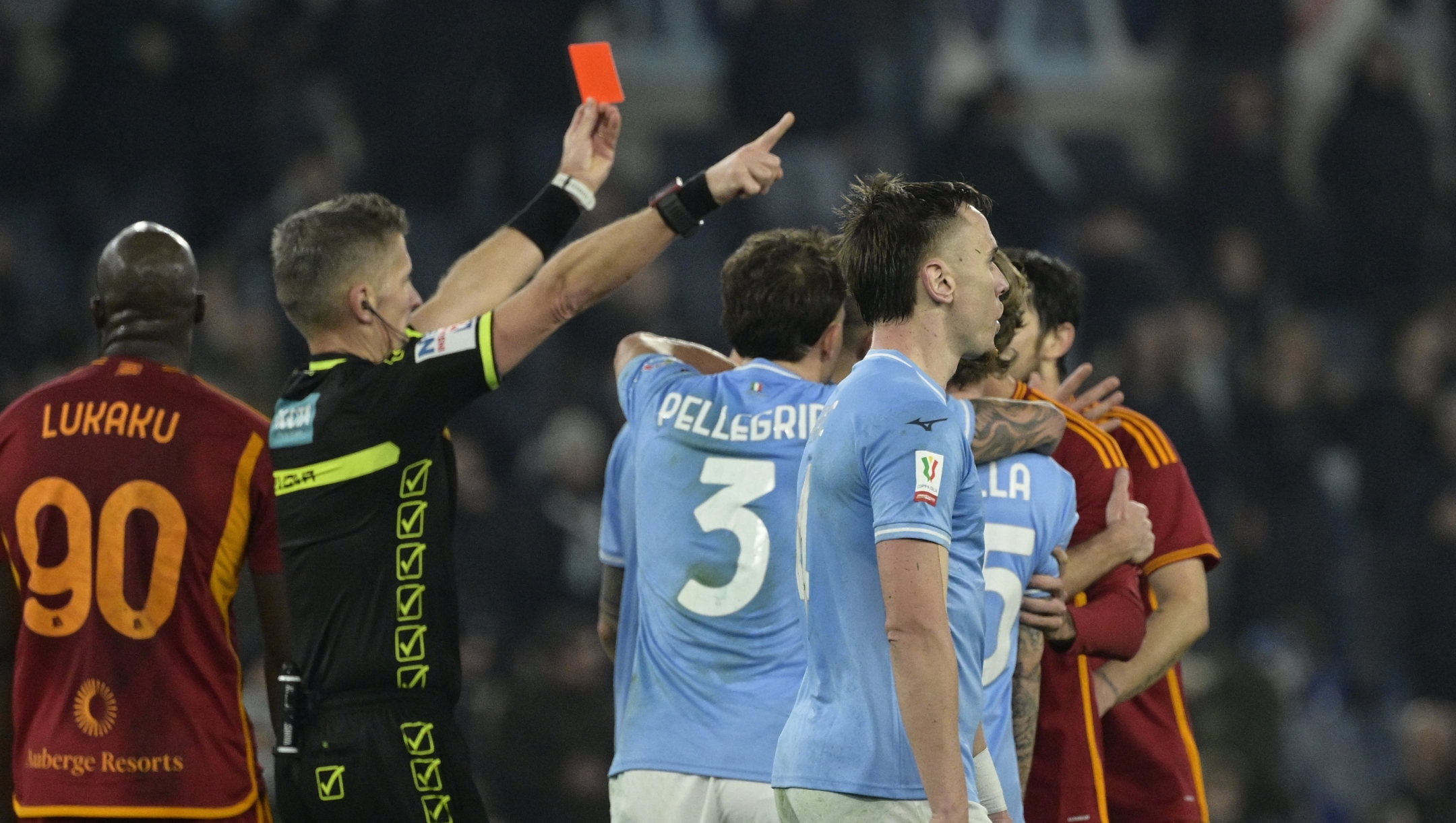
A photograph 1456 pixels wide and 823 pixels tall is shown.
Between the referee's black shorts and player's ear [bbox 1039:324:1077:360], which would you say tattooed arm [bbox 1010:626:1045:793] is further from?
the referee's black shorts

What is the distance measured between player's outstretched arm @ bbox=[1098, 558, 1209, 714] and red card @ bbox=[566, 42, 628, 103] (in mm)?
2094

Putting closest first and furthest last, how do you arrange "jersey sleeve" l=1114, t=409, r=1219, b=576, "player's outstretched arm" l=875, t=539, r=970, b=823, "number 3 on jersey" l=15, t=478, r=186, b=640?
1. "player's outstretched arm" l=875, t=539, r=970, b=823
2. "number 3 on jersey" l=15, t=478, r=186, b=640
3. "jersey sleeve" l=1114, t=409, r=1219, b=576

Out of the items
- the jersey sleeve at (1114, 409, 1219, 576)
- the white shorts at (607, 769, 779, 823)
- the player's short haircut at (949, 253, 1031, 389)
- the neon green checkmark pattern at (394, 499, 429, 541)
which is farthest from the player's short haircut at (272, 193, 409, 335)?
the jersey sleeve at (1114, 409, 1219, 576)

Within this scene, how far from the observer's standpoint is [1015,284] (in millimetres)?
3816

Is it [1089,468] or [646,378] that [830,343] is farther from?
[1089,468]

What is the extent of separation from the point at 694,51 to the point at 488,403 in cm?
371

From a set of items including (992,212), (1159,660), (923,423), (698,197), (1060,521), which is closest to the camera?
(923,423)

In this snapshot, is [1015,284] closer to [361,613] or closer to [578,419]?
[361,613]

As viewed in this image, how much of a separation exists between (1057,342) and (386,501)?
2108mm

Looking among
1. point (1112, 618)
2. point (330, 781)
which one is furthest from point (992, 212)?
point (330, 781)

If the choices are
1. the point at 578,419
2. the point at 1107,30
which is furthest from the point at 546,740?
the point at 1107,30

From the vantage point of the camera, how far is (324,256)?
4285mm

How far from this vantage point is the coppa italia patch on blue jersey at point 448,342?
399 centimetres

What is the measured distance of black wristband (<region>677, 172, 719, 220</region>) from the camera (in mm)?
4254
